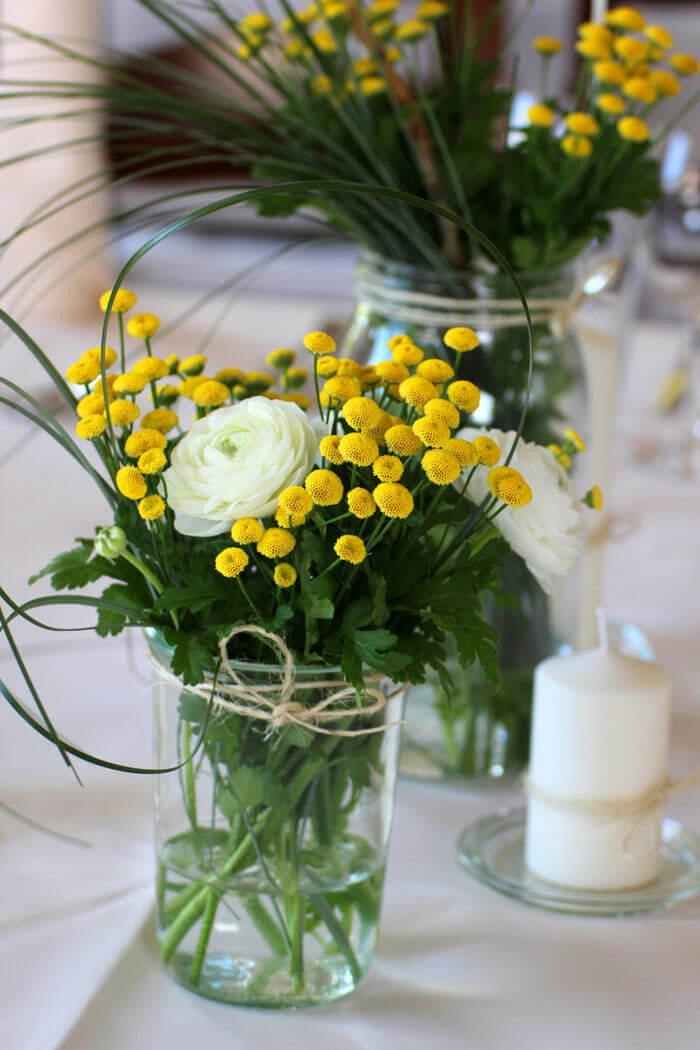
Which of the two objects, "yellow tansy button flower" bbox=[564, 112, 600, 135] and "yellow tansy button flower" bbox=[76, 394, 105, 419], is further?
"yellow tansy button flower" bbox=[564, 112, 600, 135]

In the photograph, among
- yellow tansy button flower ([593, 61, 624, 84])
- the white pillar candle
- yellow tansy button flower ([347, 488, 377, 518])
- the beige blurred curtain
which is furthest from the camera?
the beige blurred curtain

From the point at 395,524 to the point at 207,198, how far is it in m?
3.10

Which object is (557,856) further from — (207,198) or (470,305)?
(207,198)

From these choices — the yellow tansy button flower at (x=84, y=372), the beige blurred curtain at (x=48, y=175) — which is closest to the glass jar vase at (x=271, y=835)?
the yellow tansy button flower at (x=84, y=372)

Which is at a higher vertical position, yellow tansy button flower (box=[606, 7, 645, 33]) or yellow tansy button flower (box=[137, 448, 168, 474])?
yellow tansy button flower (box=[606, 7, 645, 33])

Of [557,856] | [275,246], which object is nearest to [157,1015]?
[557,856]

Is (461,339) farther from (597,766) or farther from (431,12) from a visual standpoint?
(431,12)

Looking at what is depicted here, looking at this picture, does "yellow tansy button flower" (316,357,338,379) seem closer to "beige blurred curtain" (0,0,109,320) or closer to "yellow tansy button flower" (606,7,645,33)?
"yellow tansy button flower" (606,7,645,33)

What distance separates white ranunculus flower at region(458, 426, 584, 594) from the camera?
46 centimetres

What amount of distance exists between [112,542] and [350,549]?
0.09 meters

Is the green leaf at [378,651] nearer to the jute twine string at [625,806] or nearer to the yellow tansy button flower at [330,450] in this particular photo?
the yellow tansy button flower at [330,450]

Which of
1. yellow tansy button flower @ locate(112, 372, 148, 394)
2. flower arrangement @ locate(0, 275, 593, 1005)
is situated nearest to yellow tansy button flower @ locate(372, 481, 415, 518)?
flower arrangement @ locate(0, 275, 593, 1005)

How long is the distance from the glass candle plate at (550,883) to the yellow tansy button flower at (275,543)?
0.25 meters

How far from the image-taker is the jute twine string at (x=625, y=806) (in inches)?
21.3
